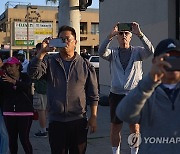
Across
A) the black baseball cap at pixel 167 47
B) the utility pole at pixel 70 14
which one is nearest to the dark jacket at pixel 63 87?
the black baseball cap at pixel 167 47

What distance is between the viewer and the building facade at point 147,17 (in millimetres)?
11578

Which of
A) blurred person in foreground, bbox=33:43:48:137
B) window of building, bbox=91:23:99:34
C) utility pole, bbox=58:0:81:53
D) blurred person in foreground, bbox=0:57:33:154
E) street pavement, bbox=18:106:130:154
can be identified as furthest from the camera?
window of building, bbox=91:23:99:34

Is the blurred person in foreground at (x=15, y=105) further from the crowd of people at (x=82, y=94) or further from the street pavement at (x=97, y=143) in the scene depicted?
the street pavement at (x=97, y=143)

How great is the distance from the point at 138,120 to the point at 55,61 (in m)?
1.76

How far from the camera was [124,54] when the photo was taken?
5.31 metres

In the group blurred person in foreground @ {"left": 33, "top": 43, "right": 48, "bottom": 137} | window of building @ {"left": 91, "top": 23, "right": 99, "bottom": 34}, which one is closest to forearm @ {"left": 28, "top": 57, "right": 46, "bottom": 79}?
blurred person in foreground @ {"left": 33, "top": 43, "right": 48, "bottom": 137}

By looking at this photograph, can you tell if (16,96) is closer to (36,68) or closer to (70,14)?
(36,68)

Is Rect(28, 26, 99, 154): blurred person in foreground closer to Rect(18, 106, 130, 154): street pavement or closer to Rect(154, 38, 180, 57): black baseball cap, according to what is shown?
Rect(154, 38, 180, 57): black baseball cap

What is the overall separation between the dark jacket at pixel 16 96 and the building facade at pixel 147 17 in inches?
243

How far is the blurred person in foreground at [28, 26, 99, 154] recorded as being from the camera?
4.05 m

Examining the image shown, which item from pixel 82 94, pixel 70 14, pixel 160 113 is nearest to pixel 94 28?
pixel 70 14

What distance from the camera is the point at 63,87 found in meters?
4.06

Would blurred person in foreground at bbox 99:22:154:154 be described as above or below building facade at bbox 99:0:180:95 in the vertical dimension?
below

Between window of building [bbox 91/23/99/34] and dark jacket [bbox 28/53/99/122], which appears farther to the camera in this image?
window of building [bbox 91/23/99/34]
